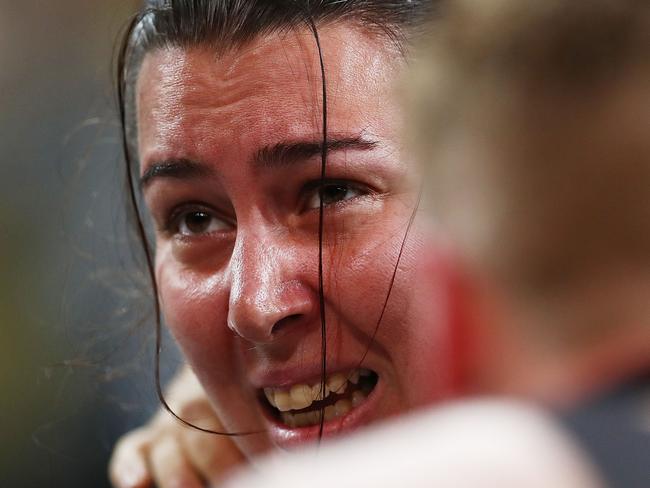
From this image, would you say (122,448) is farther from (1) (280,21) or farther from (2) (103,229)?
(1) (280,21)

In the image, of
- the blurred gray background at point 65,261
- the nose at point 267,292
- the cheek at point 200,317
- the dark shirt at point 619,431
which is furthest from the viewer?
the blurred gray background at point 65,261

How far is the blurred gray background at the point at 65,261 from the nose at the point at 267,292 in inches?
18.0

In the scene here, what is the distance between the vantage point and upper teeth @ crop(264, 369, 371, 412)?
3.53 feet

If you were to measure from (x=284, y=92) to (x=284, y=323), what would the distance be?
0.26 m

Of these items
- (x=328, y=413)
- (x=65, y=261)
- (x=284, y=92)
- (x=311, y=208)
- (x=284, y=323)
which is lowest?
(x=65, y=261)

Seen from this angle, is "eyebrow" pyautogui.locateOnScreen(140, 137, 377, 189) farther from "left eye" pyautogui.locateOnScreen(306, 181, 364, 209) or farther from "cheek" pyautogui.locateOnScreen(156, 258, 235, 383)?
"cheek" pyautogui.locateOnScreen(156, 258, 235, 383)

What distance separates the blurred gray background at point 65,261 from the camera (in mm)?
1619

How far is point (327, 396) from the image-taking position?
109 cm

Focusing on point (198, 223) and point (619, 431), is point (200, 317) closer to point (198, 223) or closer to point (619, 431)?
point (198, 223)

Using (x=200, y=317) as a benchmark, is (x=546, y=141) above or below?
above

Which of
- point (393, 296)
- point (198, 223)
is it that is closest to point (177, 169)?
point (198, 223)

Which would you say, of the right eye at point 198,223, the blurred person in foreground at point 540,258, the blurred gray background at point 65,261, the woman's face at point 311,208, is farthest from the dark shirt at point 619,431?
the blurred gray background at point 65,261

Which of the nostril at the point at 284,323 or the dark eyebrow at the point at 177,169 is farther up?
the dark eyebrow at the point at 177,169

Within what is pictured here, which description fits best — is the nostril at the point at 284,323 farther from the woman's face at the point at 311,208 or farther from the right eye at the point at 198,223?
the right eye at the point at 198,223
